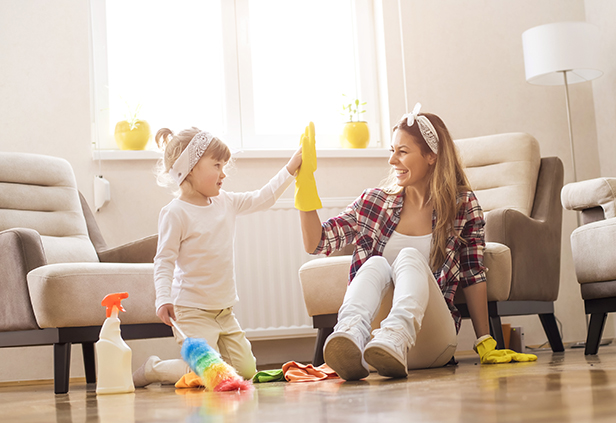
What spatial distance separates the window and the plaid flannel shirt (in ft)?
5.20

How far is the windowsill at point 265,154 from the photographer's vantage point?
2.99 meters

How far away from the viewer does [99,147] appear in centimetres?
303

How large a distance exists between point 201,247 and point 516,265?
101 centimetres

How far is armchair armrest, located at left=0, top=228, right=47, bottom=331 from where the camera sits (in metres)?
1.90

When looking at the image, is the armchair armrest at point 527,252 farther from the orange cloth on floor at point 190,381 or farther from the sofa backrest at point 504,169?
the orange cloth on floor at point 190,381

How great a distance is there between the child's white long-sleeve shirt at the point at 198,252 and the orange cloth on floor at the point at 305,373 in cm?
37

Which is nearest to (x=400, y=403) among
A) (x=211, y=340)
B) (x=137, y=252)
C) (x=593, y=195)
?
(x=211, y=340)

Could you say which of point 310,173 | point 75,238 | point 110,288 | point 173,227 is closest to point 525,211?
point 310,173

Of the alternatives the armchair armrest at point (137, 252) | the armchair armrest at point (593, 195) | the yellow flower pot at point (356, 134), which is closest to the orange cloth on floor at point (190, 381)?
the armchair armrest at point (137, 252)

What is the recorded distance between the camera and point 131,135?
3.07 metres

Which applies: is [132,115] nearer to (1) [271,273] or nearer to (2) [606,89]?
(1) [271,273]

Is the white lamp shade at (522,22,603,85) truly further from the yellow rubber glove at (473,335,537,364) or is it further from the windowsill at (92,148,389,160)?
the yellow rubber glove at (473,335,537,364)

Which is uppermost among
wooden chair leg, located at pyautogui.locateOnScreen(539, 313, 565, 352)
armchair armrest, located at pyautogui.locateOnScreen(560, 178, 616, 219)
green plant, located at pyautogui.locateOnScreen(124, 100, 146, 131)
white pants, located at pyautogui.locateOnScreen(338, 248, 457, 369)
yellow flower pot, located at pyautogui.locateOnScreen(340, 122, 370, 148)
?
green plant, located at pyautogui.locateOnScreen(124, 100, 146, 131)

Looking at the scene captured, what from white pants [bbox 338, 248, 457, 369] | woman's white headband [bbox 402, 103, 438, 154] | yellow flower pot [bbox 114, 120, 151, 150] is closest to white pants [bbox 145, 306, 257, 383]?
white pants [bbox 338, 248, 457, 369]
